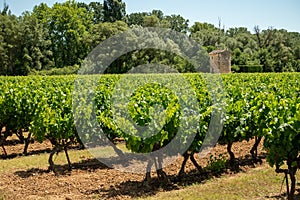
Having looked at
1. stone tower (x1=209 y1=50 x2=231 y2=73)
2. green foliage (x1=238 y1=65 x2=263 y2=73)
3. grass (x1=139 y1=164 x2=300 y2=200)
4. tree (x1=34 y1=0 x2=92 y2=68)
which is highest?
tree (x1=34 y1=0 x2=92 y2=68)

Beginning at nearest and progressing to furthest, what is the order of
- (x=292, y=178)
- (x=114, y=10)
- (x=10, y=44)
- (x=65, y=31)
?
(x=292, y=178)
(x=10, y=44)
(x=65, y=31)
(x=114, y=10)

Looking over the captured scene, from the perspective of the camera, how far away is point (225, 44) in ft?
251

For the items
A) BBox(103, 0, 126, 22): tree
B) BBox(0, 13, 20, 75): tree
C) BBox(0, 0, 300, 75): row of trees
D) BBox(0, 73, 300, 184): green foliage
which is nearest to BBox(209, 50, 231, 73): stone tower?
BBox(0, 0, 300, 75): row of trees

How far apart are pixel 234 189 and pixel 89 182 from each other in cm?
321

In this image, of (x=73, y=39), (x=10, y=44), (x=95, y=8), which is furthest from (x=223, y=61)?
(x=95, y=8)

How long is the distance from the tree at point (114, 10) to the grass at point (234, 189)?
206ft

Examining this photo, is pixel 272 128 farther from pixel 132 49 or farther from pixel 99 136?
pixel 132 49

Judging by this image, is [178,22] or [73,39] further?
[178,22]

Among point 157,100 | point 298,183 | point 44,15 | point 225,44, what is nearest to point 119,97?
point 157,100

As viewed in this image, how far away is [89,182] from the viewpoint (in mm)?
8461

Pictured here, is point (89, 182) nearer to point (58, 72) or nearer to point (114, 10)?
point (58, 72)

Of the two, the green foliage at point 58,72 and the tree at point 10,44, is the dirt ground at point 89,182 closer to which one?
the green foliage at point 58,72

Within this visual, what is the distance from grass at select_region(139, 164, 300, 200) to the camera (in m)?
7.12

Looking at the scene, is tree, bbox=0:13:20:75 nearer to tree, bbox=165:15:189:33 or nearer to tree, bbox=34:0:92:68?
tree, bbox=34:0:92:68
